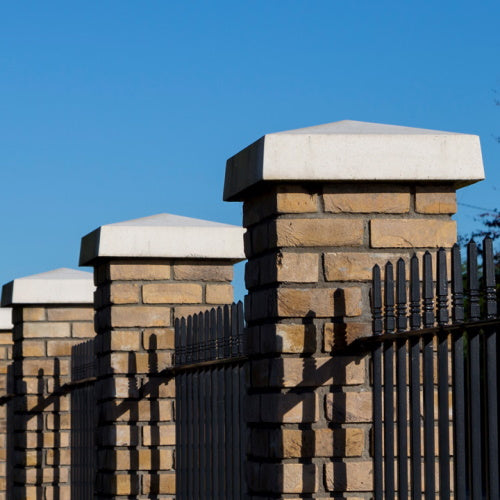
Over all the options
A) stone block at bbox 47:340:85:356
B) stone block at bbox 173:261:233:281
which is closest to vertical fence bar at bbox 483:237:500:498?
stone block at bbox 173:261:233:281

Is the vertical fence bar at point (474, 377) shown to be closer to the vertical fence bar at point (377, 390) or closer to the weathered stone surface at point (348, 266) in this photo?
the vertical fence bar at point (377, 390)

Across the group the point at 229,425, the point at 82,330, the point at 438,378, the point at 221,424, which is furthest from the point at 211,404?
the point at 82,330

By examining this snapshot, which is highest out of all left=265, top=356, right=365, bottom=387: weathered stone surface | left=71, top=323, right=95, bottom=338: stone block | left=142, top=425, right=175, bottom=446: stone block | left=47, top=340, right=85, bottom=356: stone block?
left=71, top=323, right=95, bottom=338: stone block

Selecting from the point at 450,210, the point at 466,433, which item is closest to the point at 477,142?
the point at 450,210

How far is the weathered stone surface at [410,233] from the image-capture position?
4.84 metres

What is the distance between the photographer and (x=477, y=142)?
4.87m

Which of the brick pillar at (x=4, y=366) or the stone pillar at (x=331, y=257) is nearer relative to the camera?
the stone pillar at (x=331, y=257)

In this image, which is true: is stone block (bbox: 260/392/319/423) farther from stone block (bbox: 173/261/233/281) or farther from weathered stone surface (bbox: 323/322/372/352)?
stone block (bbox: 173/261/233/281)

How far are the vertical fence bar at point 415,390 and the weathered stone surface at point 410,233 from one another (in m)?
0.61

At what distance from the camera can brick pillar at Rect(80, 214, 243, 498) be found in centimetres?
747

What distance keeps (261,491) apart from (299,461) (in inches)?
11.1

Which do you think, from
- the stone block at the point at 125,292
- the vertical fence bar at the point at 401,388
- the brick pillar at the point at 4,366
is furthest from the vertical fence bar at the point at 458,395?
the brick pillar at the point at 4,366

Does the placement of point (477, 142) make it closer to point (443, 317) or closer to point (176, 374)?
point (443, 317)

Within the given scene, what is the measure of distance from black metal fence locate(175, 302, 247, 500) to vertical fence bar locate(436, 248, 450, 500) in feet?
5.05
